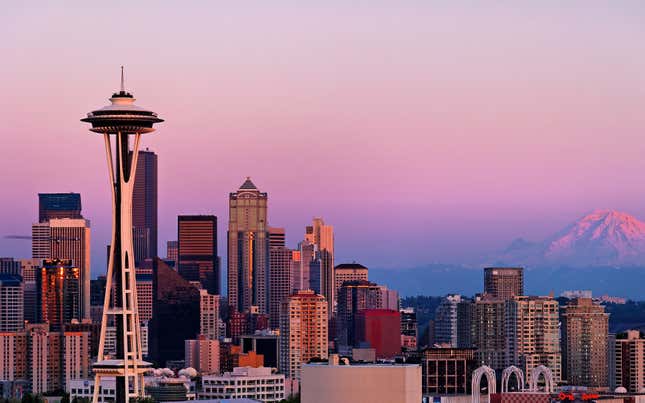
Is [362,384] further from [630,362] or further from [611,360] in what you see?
[611,360]

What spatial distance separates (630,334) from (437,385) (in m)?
37.7

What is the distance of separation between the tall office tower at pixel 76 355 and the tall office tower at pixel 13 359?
14.9ft

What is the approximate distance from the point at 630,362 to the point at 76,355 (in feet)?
175

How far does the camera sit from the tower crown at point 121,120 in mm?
104688

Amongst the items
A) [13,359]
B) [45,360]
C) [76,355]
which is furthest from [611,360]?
[13,359]

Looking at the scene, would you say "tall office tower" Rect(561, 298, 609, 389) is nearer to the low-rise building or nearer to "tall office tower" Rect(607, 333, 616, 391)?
"tall office tower" Rect(607, 333, 616, 391)

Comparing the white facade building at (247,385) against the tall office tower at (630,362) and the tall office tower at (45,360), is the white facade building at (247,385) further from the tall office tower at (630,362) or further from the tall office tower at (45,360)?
the tall office tower at (630,362)

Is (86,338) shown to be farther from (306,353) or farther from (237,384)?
(237,384)

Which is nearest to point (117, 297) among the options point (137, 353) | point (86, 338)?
point (137, 353)

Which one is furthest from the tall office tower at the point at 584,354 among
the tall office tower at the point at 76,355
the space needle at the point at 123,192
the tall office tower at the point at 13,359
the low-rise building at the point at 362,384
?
the low-rise building at the point at 362,384

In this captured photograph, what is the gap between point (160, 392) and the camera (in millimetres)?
151875

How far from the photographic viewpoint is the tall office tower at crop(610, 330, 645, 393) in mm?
176500

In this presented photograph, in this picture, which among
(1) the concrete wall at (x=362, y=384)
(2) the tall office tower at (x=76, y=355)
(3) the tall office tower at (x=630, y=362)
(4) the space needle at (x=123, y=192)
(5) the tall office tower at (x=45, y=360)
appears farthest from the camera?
(5) the tall office tower at (x=45, y=360)

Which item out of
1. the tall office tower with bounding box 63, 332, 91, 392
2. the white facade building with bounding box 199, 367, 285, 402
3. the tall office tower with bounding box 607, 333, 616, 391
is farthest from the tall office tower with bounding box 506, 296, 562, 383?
the tall office tower with bounding box 63, 332, 91, 392
